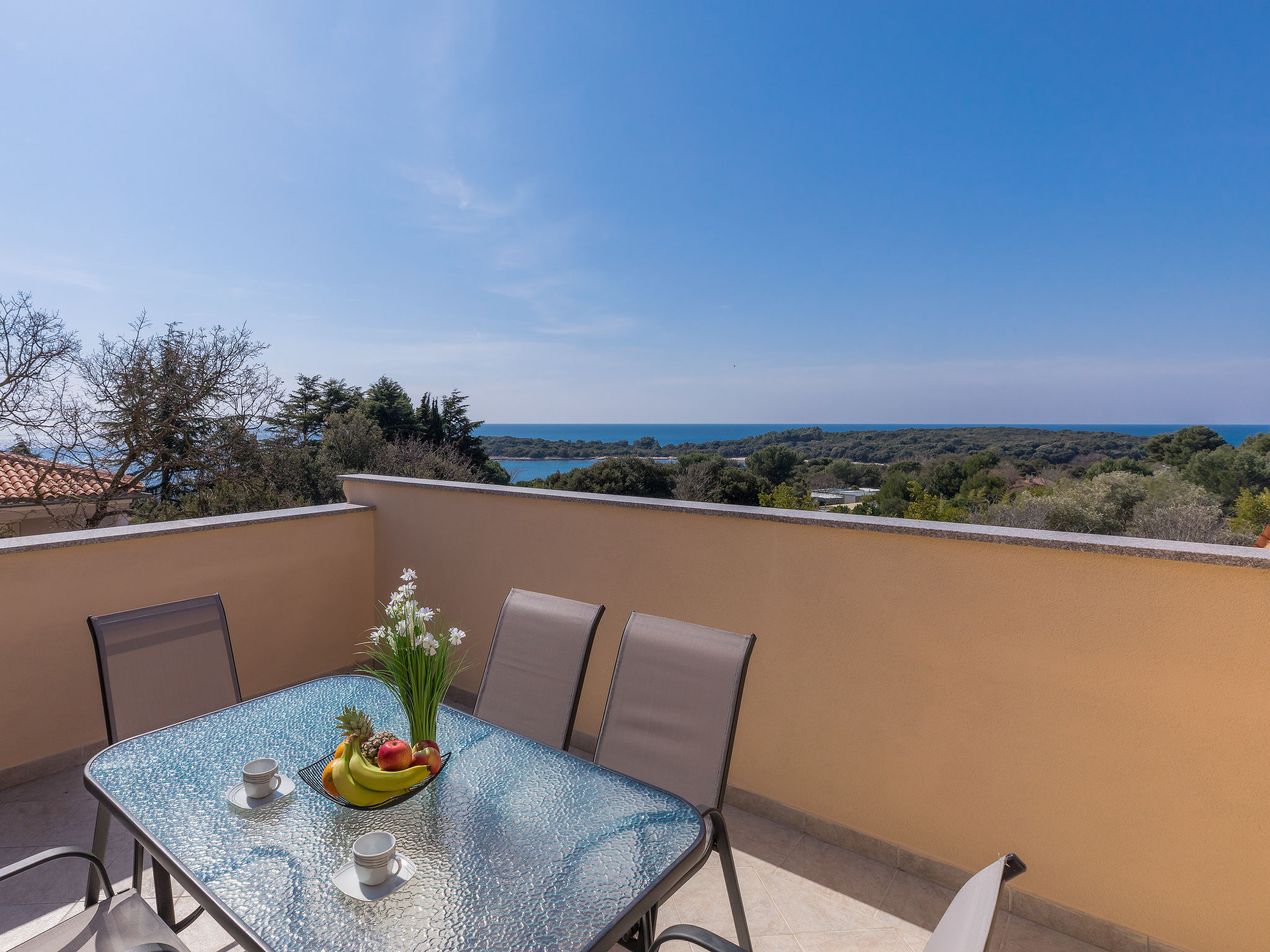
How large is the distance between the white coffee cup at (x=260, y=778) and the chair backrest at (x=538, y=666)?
662 mm

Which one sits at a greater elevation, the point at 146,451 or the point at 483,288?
the point at 483,288

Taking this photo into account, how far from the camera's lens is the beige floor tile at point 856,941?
5.82 feet

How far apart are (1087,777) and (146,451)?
13.7 metres

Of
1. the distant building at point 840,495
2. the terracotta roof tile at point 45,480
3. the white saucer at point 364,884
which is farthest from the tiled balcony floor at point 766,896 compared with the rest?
the terracotta roof tile at point 45,480

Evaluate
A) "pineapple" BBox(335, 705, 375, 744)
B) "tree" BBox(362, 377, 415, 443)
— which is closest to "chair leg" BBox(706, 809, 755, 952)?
"pineapple" BBox(335, 705, 375, 744)

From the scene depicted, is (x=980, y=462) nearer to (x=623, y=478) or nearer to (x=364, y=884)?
(x=623, y=478)

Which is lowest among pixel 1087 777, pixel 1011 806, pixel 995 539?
pixel 1011 806

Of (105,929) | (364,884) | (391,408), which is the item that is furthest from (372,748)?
(391,408)

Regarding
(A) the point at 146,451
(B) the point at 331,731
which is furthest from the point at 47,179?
(B) the point at 331,731

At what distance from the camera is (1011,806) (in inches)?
77.1

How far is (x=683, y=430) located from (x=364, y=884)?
20.6 meters

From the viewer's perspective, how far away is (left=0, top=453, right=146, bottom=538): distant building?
10.2 m

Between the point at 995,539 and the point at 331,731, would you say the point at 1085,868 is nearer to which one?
the point at 995,539

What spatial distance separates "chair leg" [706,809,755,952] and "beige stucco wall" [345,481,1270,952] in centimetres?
90
